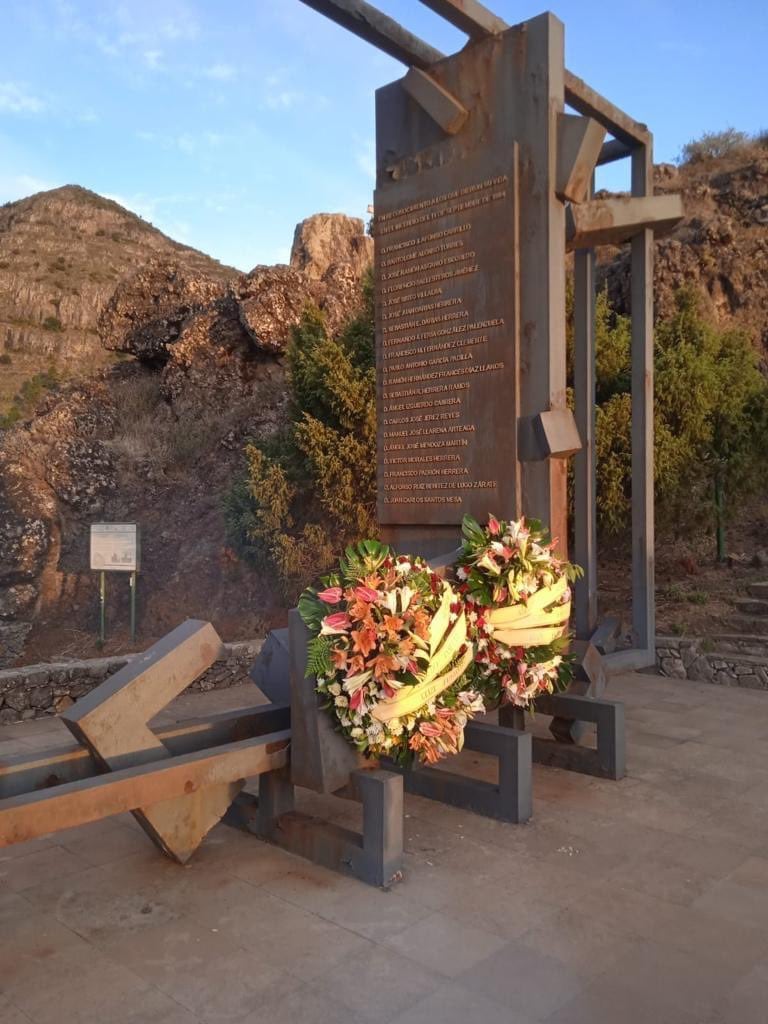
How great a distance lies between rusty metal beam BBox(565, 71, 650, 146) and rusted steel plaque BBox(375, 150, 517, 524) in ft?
4.05

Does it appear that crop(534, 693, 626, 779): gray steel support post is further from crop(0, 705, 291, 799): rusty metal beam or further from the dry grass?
the dry grass

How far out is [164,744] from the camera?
3385 millimetres

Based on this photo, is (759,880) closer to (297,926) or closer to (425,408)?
(297,926)

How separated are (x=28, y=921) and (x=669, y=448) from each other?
8618mm

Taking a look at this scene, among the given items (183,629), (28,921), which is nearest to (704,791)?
(183,629)

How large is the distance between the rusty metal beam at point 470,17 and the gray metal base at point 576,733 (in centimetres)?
390

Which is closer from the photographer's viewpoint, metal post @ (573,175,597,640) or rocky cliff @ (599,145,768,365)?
metal post @ (573,175,597,640)

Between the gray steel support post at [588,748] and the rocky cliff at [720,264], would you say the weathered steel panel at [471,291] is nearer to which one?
the gray steel support post at [588,748]

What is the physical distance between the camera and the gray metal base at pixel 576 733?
4.46 m

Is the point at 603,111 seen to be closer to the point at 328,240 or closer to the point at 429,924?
the point at 429,924

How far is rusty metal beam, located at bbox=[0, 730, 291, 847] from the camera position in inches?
99.3

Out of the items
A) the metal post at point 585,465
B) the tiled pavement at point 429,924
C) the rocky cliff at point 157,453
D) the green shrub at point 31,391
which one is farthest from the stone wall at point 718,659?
the green shrub at point 31,391

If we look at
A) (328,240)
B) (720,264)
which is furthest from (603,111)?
(328,240)

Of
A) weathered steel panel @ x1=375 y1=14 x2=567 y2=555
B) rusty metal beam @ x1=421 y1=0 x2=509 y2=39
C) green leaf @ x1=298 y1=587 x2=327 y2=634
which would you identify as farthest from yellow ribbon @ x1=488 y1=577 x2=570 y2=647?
rusty metal beam @ x1=421 y1=0 x2=509 y2=39
